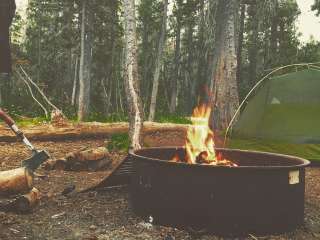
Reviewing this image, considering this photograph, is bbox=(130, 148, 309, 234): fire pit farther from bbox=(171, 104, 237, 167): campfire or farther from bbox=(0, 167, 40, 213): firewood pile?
bbox=(0, 167, 40, 213): firewood pile

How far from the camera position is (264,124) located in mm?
9234

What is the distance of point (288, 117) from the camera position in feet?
29.3

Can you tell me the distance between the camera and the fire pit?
4.70 meters

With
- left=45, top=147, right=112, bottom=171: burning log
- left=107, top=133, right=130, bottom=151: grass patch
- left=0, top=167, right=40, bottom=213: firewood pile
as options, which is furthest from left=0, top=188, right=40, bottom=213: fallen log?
left=107, top=133, right=130, bottom=151: grass patch

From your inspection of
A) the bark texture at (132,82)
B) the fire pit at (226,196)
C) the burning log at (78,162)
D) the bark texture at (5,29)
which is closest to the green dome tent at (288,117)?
the bark texture at (132,82)

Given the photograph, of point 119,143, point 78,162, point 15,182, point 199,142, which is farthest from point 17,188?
point 119,143

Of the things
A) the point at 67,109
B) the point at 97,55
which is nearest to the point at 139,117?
the point at 67,109

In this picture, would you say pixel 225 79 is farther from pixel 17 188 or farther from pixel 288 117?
pixel 17 188

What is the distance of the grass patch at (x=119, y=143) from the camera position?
1134cm

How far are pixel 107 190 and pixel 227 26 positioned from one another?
7448 millimetres

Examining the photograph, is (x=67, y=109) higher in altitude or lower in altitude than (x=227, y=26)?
lower

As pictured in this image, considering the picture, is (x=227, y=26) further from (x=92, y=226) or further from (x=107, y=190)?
(x=92, y=226)

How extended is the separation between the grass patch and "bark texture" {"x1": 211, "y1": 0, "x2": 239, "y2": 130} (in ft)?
9.11

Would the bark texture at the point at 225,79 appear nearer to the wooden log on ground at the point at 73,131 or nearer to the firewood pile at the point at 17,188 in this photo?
the wooden log on ground at the point at 73,131
